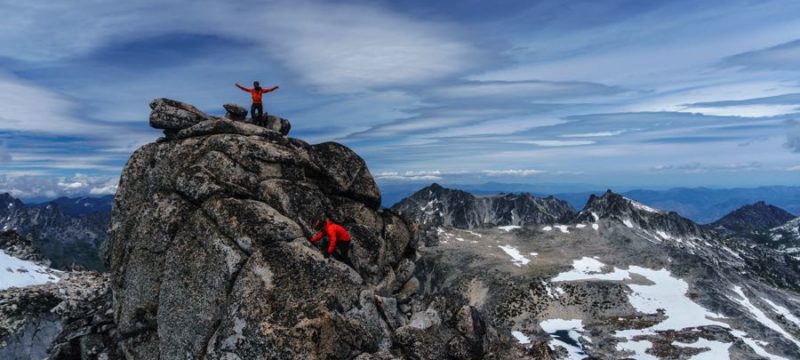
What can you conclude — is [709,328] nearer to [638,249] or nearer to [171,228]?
[638,249]

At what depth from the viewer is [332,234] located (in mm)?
25000

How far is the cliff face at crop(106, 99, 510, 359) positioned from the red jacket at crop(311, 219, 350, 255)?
2.31 ft

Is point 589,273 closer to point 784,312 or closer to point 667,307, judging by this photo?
point 667,307

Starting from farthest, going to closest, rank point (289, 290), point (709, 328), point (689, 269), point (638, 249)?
point (638, 249), point (689, 269), point (709, 328), point (289, 290)

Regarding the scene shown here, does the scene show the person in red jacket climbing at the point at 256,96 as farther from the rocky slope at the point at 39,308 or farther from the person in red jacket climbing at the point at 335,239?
the rocky slope at the point at 39,308

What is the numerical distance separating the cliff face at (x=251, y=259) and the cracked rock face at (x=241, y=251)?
2.4 inches

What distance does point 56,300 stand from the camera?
43938 mm

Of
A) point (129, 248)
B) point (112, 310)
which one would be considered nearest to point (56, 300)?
point (112, 310)

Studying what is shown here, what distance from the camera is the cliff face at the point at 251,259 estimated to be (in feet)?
72.2

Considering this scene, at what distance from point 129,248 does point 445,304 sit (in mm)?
18995

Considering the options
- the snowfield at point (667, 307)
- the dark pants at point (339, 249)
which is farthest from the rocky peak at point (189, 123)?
the snowfield at point (667, 307)

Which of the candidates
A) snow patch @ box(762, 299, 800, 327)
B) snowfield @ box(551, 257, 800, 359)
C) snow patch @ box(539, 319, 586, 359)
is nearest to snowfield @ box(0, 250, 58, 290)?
snow patch @ box(539, 319, 586, 359)

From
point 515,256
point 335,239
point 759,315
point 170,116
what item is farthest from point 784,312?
point 170,116

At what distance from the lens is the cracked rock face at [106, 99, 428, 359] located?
2189cm
